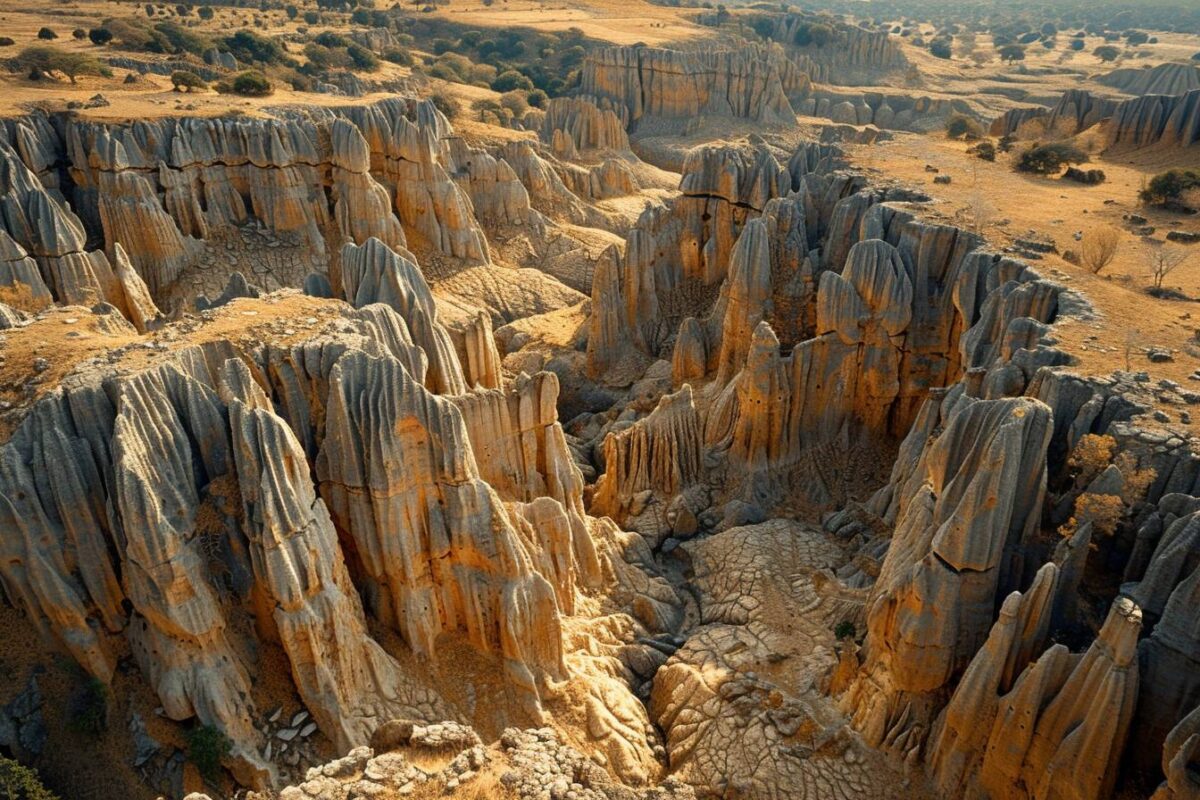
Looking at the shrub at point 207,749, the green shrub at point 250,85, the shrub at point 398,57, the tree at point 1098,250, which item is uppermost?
the green shrub at point 250,85

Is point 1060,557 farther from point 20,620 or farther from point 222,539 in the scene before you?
point 20,620

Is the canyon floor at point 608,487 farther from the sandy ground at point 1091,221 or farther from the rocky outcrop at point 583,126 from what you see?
the rocky outcrop at point 583,126

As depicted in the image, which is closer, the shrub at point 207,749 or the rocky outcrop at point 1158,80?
the shrub at point 207,749

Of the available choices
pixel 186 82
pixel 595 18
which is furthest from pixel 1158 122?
pixel 595 18

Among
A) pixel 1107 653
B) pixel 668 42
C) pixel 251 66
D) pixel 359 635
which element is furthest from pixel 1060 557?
pixel 668 42

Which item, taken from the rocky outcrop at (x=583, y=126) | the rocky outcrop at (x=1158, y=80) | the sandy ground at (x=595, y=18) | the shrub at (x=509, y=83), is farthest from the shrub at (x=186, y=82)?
the sandy ground at (x=595, y=18)

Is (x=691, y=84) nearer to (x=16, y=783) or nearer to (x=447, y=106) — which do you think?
(x=447, y=106)

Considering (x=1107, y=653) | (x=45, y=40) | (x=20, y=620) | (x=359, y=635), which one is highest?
(x=45, y=40)
